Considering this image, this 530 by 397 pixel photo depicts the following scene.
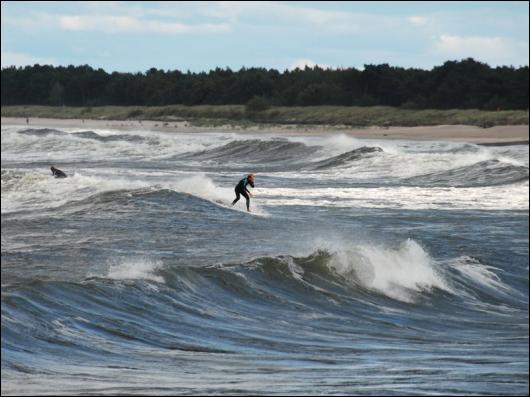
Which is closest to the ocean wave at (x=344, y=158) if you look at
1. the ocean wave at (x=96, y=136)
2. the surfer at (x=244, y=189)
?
the ocean wave at (x=96, y=136)

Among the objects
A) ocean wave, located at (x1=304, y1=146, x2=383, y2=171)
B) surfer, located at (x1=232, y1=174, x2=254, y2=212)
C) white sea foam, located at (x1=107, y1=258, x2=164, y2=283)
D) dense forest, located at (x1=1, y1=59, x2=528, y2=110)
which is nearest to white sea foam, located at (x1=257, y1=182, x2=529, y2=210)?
surfer, located at (x1=232, y1=174, x2=254, y2=212)

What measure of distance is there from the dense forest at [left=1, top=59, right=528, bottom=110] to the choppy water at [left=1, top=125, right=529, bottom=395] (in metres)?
45.0

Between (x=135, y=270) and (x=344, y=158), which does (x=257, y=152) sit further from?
(x=135, y=270)

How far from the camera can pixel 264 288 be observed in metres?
17.6

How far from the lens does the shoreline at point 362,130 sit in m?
58.9

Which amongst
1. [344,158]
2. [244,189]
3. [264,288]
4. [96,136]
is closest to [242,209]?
[244,189]

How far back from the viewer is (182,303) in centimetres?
1596

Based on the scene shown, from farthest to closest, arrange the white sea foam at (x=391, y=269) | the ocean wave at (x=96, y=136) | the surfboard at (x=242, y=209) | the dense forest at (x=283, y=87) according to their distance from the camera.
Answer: the dense forest at (x=283, y=87) < the ocean wave at (x=96, y=136) < the surfboard at (x=242, y=209) < the white sea foam at (x=391, y=269)

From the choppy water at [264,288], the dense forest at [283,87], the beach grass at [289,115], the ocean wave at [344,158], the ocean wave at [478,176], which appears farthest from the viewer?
the dense forest at [283,87]

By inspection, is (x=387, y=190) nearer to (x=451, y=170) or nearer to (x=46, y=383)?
(x=451, y=170)

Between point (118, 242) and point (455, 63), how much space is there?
65.6 m

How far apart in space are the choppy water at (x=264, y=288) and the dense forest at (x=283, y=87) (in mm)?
44954

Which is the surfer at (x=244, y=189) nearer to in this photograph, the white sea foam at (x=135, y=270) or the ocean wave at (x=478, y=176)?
the ocean wave at (x=478, y=176)

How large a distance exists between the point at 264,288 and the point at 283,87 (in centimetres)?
8101
